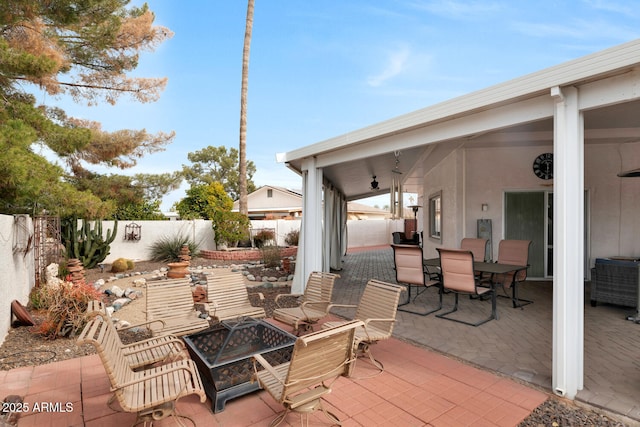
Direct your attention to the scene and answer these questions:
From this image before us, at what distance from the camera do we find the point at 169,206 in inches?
1128

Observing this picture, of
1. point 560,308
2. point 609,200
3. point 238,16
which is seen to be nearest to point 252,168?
point 238,16

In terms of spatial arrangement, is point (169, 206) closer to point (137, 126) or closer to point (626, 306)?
point (137, 126)

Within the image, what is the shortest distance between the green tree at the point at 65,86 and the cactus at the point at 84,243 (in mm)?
1454

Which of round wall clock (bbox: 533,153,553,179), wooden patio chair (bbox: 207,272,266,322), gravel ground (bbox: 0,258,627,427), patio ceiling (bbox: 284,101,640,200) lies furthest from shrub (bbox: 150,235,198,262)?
round wall clock (bbox: 533,153,553,179)

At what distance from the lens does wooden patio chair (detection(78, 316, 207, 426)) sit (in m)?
2.39

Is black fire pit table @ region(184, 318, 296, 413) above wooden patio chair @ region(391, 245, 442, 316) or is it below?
below

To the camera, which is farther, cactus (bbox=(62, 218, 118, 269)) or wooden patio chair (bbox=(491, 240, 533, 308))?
cactus (bbox=(62, 218, 118, 269))

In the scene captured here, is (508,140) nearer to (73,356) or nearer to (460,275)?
(460,275)

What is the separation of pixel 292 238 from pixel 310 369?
14386mm

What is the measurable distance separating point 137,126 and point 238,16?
29.6 ft

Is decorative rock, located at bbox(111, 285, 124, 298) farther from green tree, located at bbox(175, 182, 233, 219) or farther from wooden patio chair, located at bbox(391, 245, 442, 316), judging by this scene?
green tree, located at bbox(175, 182, 233, 219)

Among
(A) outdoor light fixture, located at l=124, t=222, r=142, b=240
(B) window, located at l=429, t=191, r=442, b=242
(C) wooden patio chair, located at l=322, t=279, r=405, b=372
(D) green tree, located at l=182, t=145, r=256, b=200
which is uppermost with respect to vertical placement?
(D) green tree, located at l=182, t=145, r=256, b=200

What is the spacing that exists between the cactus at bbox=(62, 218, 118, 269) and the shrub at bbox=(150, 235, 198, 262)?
2.53 metres

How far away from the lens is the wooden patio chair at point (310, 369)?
8.02 ft
